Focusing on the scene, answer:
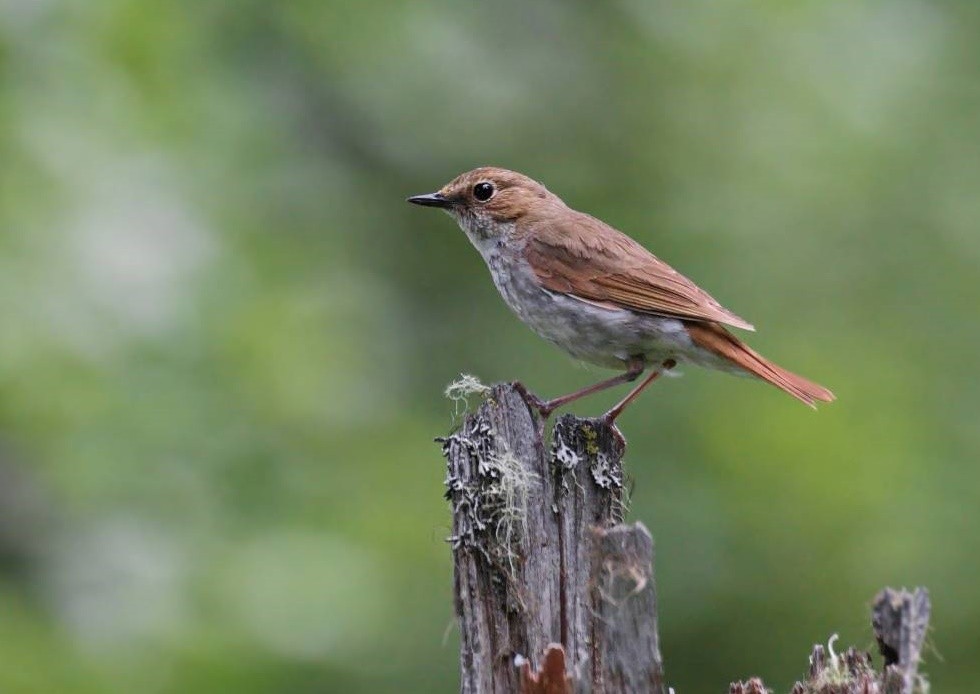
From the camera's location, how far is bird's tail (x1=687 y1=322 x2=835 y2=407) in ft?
16.0

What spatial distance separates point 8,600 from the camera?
5.39 m

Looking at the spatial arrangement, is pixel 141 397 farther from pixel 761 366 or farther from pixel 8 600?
pixel 761 366

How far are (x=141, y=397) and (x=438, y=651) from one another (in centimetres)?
199

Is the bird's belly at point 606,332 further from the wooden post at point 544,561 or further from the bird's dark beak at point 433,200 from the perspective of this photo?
the wooden post at point 544,561

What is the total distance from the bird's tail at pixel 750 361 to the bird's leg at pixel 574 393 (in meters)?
0.32

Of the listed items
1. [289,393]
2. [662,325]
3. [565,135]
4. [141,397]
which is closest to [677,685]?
[662,325]

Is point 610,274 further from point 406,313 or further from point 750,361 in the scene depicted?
point 406,313

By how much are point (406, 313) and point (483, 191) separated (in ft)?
6.62

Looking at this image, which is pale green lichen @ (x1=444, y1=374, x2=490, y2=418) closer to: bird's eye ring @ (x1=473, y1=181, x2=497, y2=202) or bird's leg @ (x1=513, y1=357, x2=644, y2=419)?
bird's leg @ (x1=513, y1=357, x2=644, y2=419)

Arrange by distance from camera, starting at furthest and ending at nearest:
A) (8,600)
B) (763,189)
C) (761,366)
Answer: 1. (763,189)
2. (8,600)
3. (761,366)

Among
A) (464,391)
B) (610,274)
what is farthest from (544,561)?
(610,274)

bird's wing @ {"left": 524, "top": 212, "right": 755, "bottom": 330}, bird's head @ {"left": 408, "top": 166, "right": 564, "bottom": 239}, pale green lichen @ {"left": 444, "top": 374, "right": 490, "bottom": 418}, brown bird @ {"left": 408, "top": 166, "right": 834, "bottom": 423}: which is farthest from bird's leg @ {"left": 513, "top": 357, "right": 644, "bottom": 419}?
bird's head @ {"left": 408, "top": 166, "right": 564, "bottom": 239}

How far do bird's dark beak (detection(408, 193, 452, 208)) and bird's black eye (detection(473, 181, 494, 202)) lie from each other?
0.13m

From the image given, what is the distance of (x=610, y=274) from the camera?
5.53 meters
